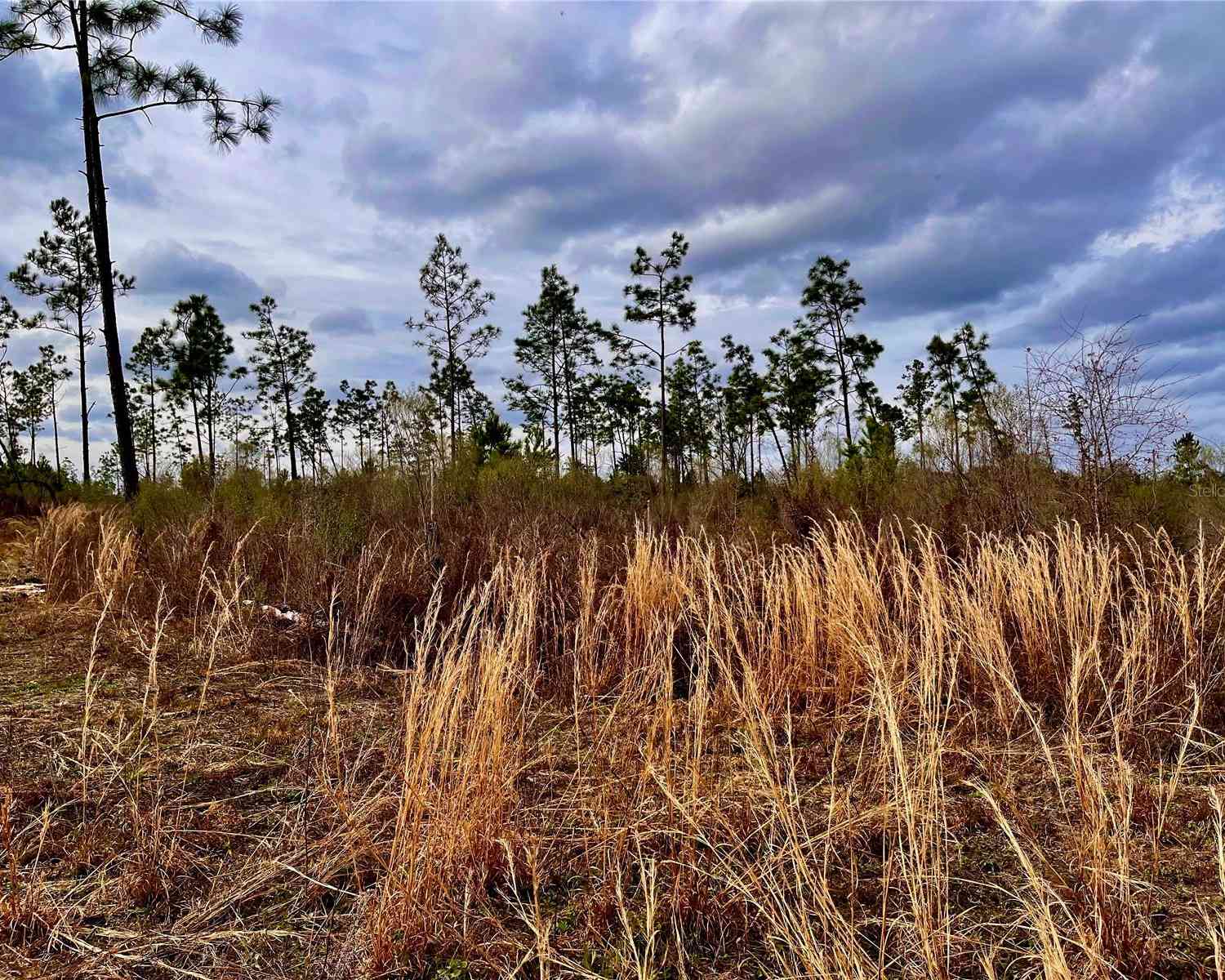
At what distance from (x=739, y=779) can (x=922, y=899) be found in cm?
126

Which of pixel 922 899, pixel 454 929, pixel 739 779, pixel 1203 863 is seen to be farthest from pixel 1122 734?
pixel 454 929

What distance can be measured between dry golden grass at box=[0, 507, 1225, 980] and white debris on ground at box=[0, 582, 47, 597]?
3.44 m

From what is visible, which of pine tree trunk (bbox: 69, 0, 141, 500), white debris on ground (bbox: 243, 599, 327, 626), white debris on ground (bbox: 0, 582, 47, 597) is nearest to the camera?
white debris on ground (bbox: 243, 599, 327, 626)

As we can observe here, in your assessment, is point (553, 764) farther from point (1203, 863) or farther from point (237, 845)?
point (1203, 863)

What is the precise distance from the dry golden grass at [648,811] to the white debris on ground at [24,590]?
3.44 metres

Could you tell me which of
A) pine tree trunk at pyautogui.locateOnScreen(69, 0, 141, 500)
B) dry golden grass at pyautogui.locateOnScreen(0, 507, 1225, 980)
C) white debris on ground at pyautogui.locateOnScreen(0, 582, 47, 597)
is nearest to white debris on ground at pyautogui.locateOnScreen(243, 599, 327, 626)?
dry golden grass at pyautogui.locateOnScreen(0, 507, 1225, 980)

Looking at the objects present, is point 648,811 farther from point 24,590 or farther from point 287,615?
point 24,590

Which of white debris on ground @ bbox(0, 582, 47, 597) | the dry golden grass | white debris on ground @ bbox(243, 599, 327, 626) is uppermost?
white debris on ground @ bbox(0, 582, 47, 597)

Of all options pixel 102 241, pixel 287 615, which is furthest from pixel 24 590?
pixel 102 241

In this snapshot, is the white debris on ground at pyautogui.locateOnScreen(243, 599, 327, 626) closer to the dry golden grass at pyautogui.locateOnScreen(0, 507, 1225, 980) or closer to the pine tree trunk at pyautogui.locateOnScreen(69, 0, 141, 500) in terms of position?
the dry golden grass at pyautogui.locateOnScreen(0, 507, 1225, 980)

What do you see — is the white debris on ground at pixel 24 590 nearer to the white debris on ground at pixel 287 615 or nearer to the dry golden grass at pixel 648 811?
the white debris on ground at pixel 287 615

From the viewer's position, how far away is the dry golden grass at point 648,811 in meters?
2.06

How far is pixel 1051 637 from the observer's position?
4.62m

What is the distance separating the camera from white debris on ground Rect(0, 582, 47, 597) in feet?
24.7
